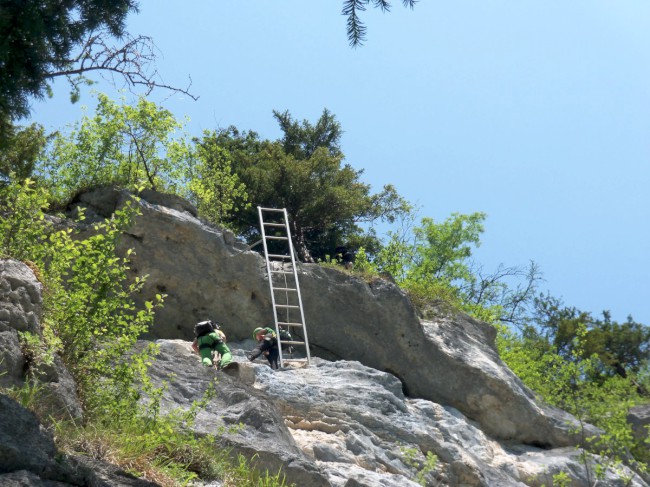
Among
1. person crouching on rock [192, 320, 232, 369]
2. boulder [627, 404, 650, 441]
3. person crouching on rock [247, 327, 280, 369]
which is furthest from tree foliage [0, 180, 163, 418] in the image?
boulder [627, 404, 650, 441]

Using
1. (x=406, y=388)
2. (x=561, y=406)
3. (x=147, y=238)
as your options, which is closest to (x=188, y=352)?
(x=147, y=238)

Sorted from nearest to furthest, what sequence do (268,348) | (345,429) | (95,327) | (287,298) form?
(95,327), (345,429), (268,348), (287,298)

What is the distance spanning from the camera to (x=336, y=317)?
18516 millimetres

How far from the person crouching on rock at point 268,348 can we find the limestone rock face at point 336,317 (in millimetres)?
1259

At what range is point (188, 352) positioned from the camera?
595 inches

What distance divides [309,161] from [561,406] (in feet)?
53.8

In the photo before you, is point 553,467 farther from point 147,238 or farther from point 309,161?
point 309,161

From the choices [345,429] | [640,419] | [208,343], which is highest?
[208,343]

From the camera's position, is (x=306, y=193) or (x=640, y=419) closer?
(x=640, y=419)

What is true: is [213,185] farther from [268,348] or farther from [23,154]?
[268,348]

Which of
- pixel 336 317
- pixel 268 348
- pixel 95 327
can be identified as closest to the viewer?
pixel 95 327

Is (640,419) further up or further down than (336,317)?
further down

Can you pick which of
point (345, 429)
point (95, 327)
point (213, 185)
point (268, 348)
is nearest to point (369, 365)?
point (268, 348)

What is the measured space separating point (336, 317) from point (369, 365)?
1.08m
